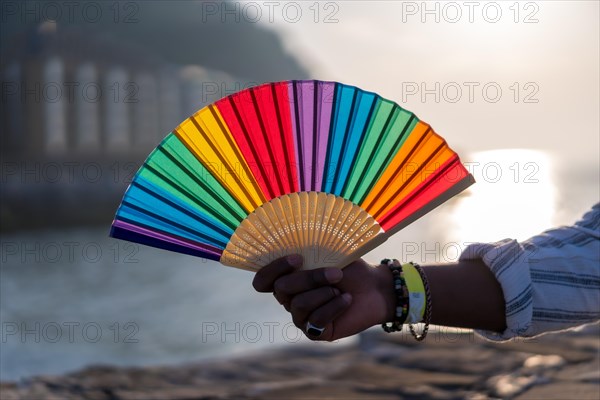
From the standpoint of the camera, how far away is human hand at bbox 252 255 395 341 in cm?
141

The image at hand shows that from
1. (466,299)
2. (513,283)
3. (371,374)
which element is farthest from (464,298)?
(371,374)

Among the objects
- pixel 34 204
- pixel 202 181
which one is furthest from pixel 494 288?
pixel 34 204

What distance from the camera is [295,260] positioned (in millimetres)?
1446

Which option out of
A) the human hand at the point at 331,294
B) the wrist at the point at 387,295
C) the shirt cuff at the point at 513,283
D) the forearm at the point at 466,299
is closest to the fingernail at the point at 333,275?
the human hand at the point at 331,294

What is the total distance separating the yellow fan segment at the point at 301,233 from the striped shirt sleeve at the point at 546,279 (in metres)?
0.31

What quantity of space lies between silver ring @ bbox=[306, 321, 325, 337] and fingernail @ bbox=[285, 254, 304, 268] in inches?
4.7

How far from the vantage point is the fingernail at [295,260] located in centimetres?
144

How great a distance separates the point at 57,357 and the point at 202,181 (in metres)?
3.82

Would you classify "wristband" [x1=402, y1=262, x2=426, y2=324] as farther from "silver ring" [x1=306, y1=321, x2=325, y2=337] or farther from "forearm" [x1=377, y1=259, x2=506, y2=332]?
"silver ring" [x1=306, y1=321, x2=325, y2=337]

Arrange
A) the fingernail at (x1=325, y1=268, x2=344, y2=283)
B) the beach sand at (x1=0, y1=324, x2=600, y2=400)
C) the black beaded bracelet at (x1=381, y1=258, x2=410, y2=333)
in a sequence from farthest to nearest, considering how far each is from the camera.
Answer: the beach sand at (x1=0, y1=324, x2=600, y2=400), the black beaded bracelet at (x1=381, y1=258, x2=410, y2=333), the fingernail at (x1=325, y1=268, x2=344, y2=283)

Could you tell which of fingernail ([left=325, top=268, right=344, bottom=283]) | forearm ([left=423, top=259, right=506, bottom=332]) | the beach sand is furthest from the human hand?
the beach sand

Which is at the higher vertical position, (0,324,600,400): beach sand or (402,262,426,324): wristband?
(402,262,426,324): wristband

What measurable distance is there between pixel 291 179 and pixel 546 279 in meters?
0.62

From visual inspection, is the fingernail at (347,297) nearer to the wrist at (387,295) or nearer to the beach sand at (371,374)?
the wrist at (387,295)
